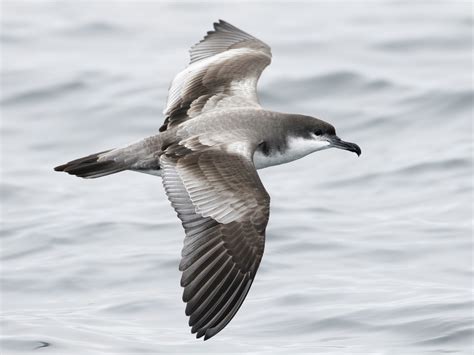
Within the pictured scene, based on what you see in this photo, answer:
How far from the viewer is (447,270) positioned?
11172 millimetres

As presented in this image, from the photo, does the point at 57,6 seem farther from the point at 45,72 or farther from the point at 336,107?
the point at 336,107

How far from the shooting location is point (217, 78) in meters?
10.9

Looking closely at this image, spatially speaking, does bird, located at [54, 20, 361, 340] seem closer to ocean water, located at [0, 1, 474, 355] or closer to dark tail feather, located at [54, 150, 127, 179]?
dark tail feather, located at [54, 150, 127, 179]

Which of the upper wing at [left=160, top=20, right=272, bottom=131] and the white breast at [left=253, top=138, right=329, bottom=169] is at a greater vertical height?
the upper wing at [left=160, top=20, right=272, bottom=131]

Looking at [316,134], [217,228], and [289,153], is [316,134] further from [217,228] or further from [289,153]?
[217,228]

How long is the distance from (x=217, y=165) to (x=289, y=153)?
0.99 meters

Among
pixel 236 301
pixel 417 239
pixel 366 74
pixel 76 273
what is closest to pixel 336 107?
pixel 366 74

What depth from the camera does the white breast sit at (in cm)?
973

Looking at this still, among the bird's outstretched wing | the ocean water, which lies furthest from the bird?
the ocean water

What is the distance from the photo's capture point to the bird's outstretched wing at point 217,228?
8.40 m

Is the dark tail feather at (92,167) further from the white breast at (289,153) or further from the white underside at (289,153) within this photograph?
the white breast at (289,153)

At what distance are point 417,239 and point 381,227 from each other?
0.50m

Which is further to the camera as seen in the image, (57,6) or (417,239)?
(57,6)

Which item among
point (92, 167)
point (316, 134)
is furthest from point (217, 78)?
point (92, 167)
